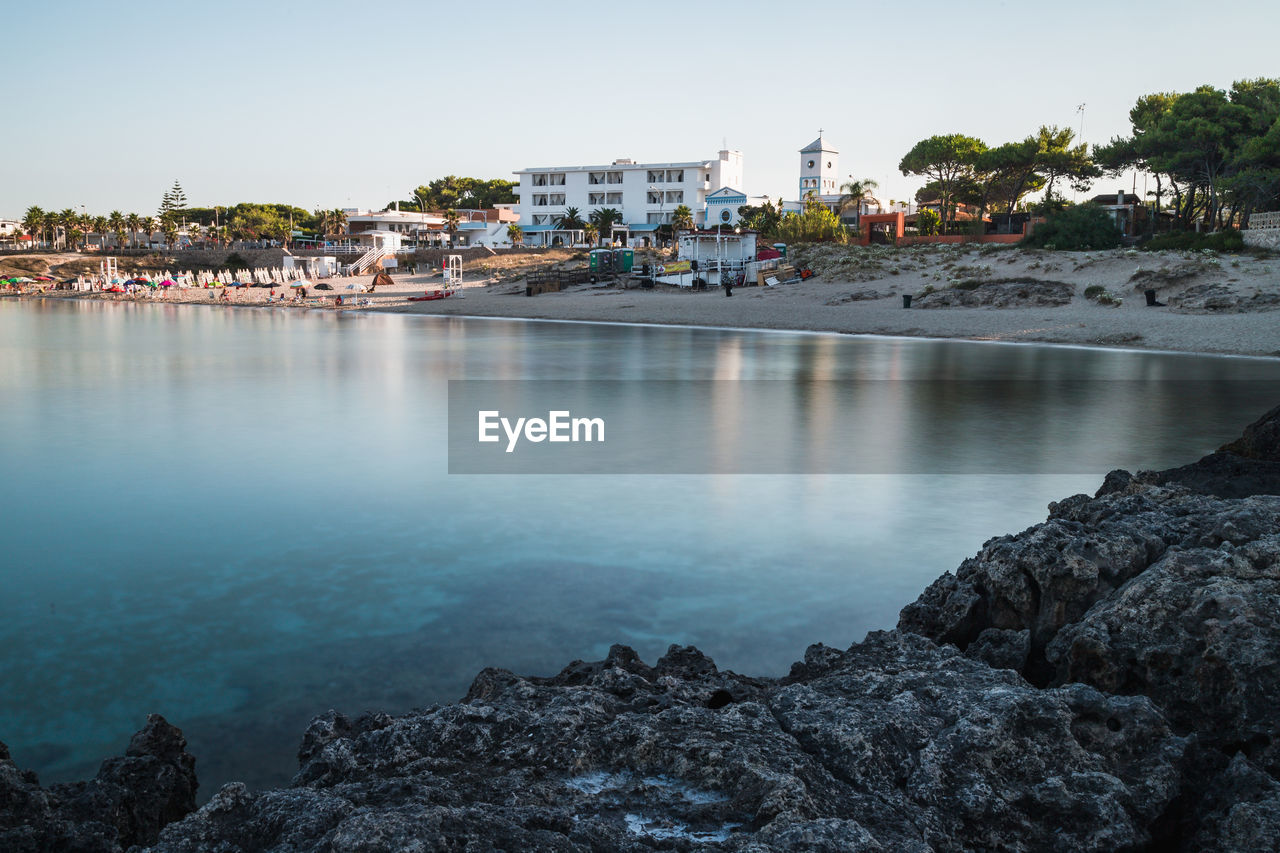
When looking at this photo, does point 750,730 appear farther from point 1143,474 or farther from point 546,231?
point 546,231

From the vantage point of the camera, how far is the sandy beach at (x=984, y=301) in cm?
2798

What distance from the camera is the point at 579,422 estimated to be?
14664mm

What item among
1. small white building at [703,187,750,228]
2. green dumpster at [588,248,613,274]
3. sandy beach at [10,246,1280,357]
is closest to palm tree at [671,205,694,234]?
small white building at [703,187,750,228]

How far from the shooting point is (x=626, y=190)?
88.4m

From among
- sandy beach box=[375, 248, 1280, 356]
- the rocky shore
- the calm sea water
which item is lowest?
the calm sea water

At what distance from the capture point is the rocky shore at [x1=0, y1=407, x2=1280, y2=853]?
113 inches

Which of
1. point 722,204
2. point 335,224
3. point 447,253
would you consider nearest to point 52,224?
point 335,224

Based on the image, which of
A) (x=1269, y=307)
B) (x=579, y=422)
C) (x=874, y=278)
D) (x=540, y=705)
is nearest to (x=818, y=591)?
(x=540, y=705)

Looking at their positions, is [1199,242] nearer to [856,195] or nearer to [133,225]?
[856,195]

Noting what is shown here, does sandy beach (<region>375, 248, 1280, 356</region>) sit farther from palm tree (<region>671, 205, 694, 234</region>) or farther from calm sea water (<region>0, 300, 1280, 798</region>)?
palm tree (<region>671, 205, 694, 234</region>)

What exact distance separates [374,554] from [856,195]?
77.1 metres

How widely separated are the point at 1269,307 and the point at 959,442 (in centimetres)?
2116

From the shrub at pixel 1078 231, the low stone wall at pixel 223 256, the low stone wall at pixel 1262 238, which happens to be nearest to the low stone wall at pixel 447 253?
the low stone wall at pixel 223 256

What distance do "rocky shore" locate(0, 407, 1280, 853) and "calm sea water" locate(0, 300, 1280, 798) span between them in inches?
45.0
